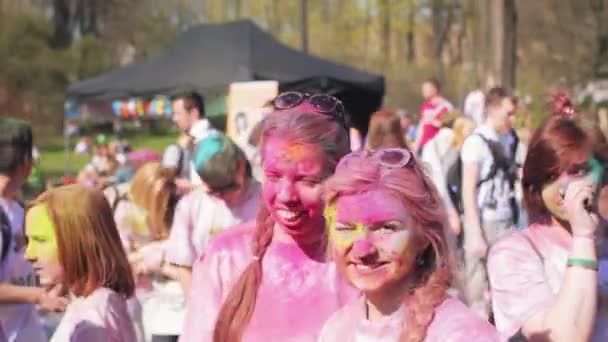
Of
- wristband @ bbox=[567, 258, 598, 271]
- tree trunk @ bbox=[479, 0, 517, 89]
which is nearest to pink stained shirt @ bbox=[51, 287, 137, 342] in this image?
wristband @ bbox=[567, 258, 598, 271]

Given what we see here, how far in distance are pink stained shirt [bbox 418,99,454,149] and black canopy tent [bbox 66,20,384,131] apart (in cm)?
281

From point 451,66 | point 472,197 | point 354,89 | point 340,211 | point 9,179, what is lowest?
point 451,66

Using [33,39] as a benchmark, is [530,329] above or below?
above

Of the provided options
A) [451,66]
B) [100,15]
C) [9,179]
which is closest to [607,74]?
[451,66]

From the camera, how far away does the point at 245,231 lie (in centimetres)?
347

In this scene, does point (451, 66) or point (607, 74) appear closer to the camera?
point (607, 74)

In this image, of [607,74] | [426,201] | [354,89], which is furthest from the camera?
[607,74]

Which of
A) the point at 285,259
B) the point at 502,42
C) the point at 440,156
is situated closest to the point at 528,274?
the point at 285,259

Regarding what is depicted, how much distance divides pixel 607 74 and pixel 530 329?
3785 cm

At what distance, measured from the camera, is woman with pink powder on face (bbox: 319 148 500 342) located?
2494 millimetres

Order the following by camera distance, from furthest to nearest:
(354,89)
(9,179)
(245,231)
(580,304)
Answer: (354,89) → (9,179) → (245,231) → (580,304)

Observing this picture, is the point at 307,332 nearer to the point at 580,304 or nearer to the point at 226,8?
the point at 580,304

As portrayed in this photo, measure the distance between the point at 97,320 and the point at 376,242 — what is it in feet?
5.23

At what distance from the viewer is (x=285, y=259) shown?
3320 mm
